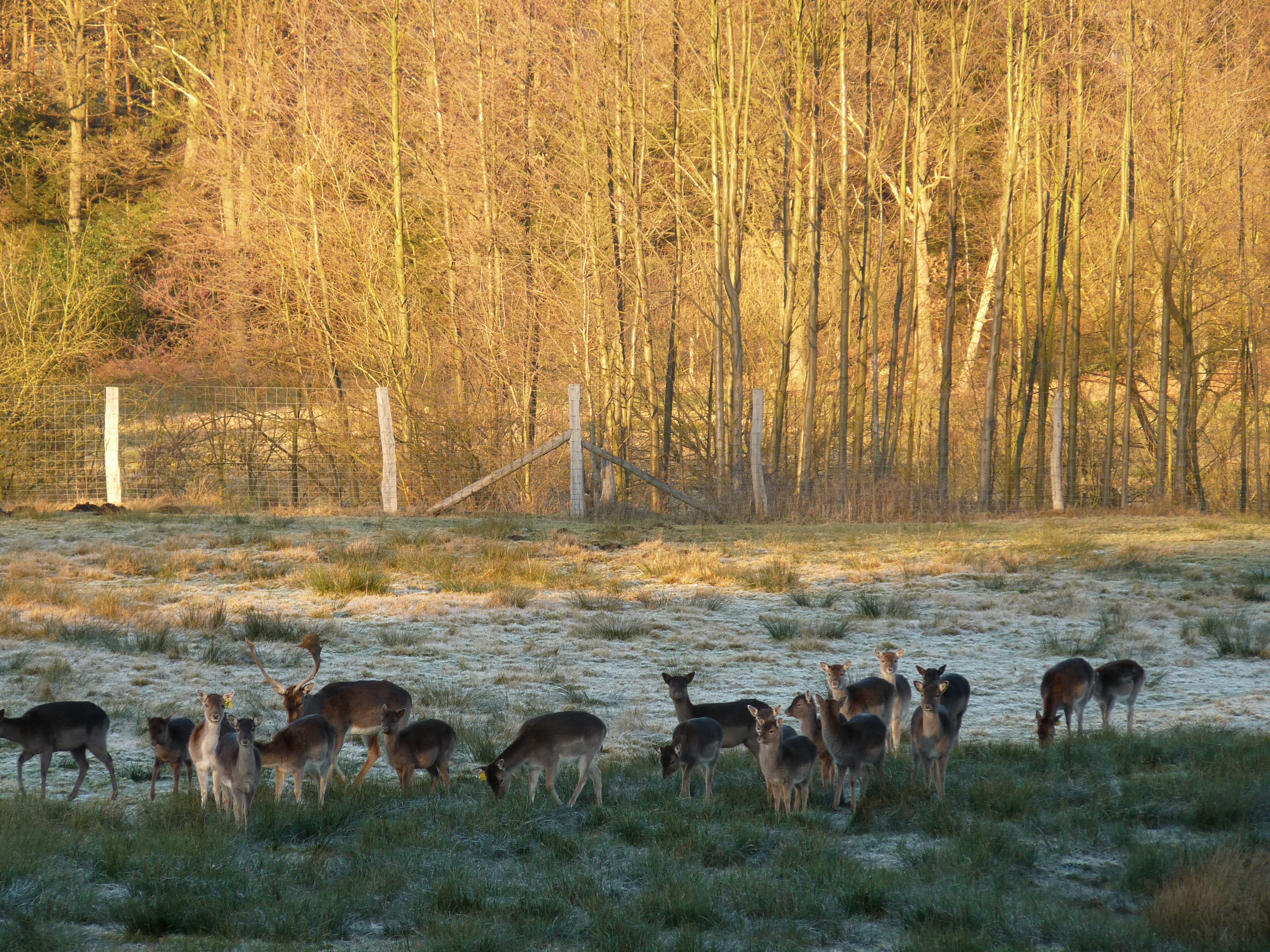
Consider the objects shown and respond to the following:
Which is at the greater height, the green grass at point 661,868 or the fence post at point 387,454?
the fence post at point 387,454

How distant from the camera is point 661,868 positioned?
5344 mm

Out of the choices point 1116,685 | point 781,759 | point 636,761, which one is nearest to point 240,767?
point 636,761

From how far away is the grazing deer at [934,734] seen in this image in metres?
6.38

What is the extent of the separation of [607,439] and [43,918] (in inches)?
801

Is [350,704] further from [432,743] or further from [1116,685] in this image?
[1116,685]

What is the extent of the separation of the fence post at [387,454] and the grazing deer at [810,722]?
15.4 meters

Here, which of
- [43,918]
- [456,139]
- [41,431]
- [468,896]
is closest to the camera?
[43,918]

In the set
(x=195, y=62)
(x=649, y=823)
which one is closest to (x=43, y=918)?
(x=649, y=823)

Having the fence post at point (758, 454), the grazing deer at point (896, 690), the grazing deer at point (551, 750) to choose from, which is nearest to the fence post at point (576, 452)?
the fence post at point (758, 454)

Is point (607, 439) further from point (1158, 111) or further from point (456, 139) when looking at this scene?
point (1158, 111)

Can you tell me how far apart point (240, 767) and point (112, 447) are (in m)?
16.5

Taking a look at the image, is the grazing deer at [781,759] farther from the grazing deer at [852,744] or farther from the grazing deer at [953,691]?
the grazing deer at [953,691]

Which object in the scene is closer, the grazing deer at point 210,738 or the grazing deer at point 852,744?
the grazing deer at point 210,738

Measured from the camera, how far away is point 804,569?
1541 cm
